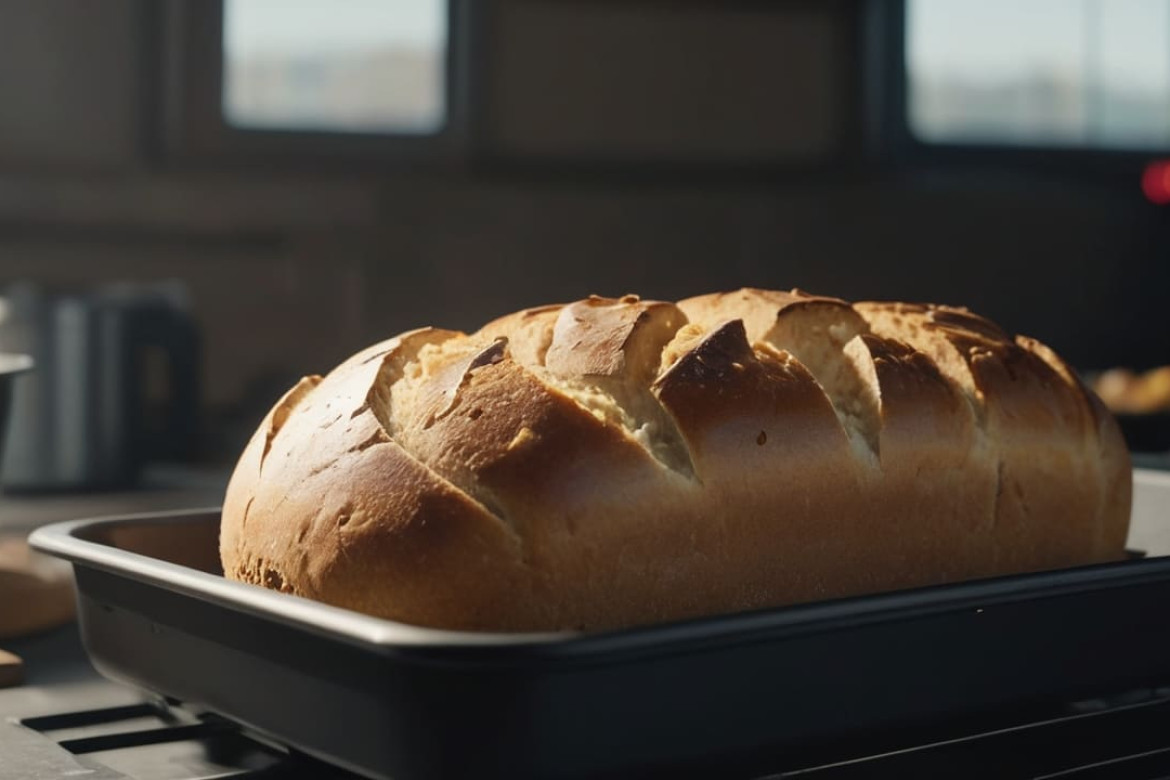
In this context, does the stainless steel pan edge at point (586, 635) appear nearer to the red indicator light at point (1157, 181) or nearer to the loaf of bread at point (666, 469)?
the loaf of bread at point (666, 469)

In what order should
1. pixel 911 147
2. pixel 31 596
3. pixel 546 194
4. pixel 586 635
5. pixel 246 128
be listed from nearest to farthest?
pixel 586 635 < pixel 31 596 < pixel 246 128 < pixel 546 194 < pixel 911 147

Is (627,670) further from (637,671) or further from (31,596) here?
(31,596)

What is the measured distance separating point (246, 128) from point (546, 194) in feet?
2.11

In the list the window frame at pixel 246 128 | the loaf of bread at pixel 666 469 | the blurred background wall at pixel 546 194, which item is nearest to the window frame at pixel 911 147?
the blurred background wall at pixel 546 194

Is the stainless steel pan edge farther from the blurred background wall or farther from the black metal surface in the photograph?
the blurred background wall

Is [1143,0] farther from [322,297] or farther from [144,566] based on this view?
[144,566]

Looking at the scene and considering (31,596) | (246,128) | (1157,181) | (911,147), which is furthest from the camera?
(1157,181)

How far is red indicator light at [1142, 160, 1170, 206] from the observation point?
3717mm

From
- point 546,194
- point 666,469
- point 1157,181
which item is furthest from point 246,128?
point 666,469

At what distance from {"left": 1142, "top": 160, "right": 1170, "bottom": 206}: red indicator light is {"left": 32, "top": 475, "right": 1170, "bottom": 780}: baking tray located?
10.8 feet

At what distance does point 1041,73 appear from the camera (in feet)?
12.3

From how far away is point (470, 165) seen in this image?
3.25 meters

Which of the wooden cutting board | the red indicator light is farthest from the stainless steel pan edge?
the red indicator light

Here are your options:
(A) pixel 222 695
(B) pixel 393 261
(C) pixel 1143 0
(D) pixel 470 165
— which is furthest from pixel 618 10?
(A) pixel 222 695
